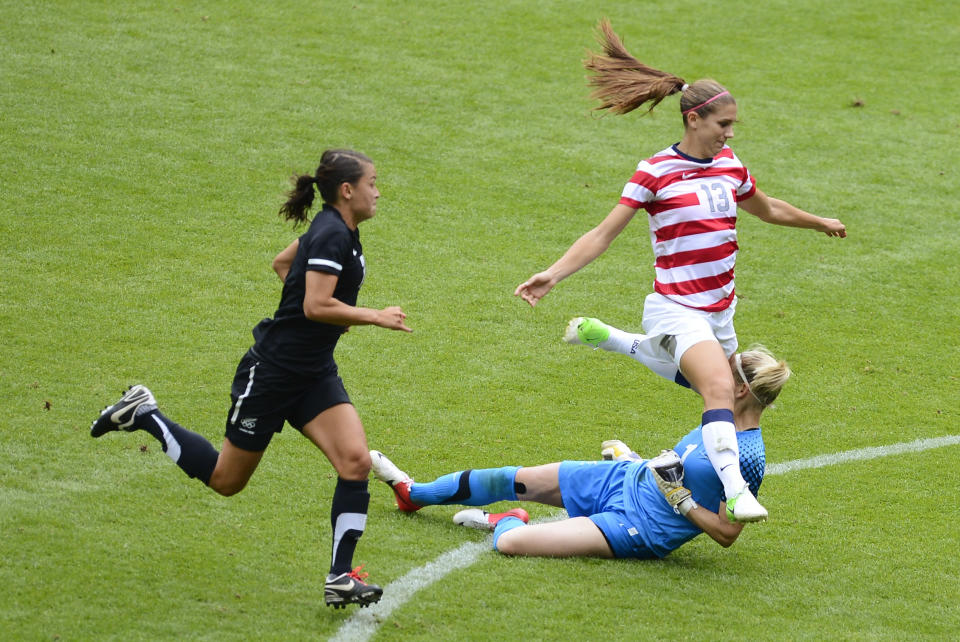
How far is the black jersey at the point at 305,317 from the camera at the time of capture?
505 cm

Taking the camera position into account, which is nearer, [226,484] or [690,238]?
[226,484]

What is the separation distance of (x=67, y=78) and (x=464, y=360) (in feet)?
20.8

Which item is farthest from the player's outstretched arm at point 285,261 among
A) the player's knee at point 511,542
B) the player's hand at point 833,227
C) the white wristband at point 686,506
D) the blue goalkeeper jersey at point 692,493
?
the player's hand at point 833,227

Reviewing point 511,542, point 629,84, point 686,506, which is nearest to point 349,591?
point 511,542

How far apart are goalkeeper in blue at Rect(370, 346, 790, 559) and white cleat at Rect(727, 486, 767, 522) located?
0.05 metres

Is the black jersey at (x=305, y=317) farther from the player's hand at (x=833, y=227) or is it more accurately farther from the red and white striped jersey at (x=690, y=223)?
the player's hand at (x=833, y=227)

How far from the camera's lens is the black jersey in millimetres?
5047

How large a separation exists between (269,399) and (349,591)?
926 millimetres

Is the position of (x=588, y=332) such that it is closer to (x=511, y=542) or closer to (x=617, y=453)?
(x=617, y=453)

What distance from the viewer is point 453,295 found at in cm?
934

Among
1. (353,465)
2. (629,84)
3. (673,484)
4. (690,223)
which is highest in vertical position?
(629,84)

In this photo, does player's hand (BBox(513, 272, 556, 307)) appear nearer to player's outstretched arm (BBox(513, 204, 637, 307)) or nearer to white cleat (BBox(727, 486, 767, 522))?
player's outstretched arm (BBox(513, 204, 637, 307))

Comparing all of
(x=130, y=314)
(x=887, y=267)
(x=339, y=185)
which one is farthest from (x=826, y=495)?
(x=130, y=314)

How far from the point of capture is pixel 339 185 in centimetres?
514
